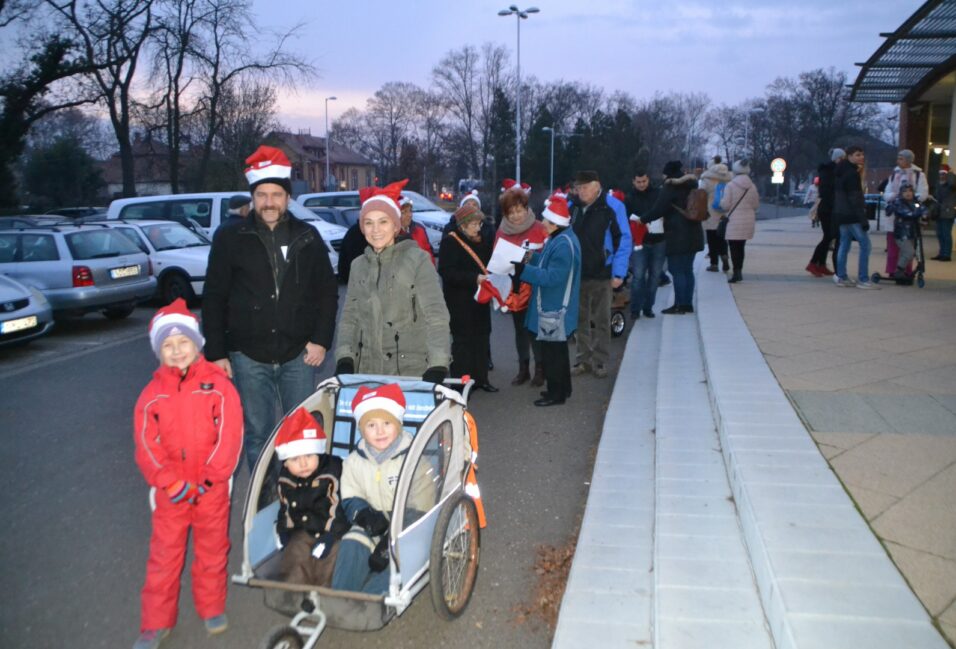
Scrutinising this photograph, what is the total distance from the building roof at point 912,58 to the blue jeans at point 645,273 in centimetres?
652

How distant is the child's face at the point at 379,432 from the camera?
3.68 m

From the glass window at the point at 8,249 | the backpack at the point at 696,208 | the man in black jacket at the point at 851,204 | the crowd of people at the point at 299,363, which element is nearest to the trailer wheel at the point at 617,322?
the backpack at the point at 696,208

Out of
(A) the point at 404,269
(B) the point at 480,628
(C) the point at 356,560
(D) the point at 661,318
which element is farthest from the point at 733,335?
(C) the point at 356,560

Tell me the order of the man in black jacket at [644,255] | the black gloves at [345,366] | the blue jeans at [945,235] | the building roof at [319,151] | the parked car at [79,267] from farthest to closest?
the building roof at [319,151], the blue jeans at [945,235], the parked car at [79,267], the man in black jacket at [644,255], the black gloves at [345,366]

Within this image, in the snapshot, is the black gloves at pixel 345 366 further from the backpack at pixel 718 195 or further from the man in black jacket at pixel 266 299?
the backpack at pixel 718 195

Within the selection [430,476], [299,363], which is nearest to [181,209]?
[299,363]

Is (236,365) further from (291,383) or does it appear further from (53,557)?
(53,557)

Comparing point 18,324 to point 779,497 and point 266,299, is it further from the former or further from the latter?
point 779,497

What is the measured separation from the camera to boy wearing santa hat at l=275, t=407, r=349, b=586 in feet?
11.2

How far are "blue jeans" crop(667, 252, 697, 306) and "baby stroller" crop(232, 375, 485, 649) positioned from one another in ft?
22.2

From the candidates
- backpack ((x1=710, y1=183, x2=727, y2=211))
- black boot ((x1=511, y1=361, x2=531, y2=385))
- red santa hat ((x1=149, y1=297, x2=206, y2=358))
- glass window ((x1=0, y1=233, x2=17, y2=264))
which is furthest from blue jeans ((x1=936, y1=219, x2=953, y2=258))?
glass window ((x1=0, y1=233, x2=17, y2=264))

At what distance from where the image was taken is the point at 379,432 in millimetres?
3691

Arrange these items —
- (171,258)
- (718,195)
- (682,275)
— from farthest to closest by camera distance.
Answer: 1. (171,258)
2. (718,195)
3. (682,275)

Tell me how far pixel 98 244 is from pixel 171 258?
1690mm
